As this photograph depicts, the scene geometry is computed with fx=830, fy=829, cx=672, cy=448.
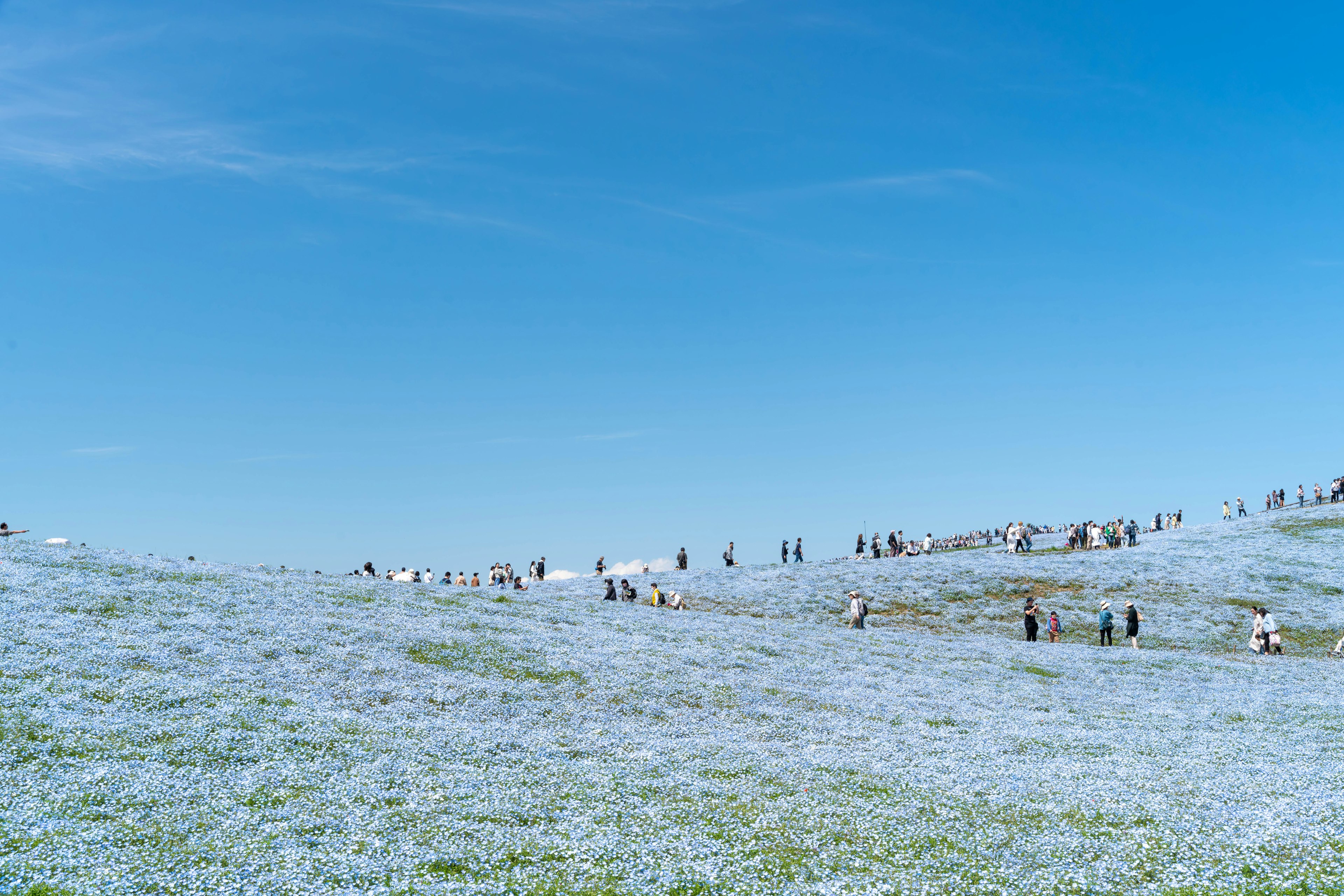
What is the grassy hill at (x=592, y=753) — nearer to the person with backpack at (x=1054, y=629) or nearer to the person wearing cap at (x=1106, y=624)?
the person wearing cap at (x=1106, y=624)

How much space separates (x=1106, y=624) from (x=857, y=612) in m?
12.4

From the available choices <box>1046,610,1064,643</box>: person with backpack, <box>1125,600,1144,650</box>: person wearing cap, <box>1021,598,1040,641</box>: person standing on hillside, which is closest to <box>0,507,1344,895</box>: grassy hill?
<box>1125,600,1144,650</box>: person wearing cap

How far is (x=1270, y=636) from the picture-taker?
41.7 metres

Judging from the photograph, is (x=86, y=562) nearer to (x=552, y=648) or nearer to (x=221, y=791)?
(x=552, y=648)

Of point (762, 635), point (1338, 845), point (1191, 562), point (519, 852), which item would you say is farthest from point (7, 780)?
point (1191, 562)

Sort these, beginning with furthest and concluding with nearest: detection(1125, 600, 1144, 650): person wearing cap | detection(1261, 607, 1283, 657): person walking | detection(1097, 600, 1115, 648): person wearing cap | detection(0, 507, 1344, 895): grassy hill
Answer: detection(1097, 600, 1115, 648): person wearing cap → detection(1261, 607, 1283, 657): person walking → detection(1125, 600, 1144, 650): person wearing cap → detection(0, 507, 1344, 895): grassy hill

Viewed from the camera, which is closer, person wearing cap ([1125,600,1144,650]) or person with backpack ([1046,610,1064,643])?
person wearing cap ([1125,600,1144,650])

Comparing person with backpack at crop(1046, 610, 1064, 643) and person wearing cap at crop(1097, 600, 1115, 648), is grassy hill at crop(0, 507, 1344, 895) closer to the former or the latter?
person wearing cap at crop(1097, 600, 1115, 648)

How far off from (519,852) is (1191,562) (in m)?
62.2

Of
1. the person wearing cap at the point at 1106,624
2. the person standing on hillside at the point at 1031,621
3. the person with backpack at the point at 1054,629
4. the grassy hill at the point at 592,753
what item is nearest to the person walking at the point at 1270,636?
the grassy hill at the point at 592,753

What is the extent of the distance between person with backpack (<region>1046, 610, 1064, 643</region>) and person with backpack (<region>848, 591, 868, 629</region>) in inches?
383

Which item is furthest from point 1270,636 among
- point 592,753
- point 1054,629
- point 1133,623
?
point 592,753

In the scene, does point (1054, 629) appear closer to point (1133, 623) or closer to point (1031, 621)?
point (1031, 621)

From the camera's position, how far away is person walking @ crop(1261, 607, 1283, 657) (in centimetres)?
4131
